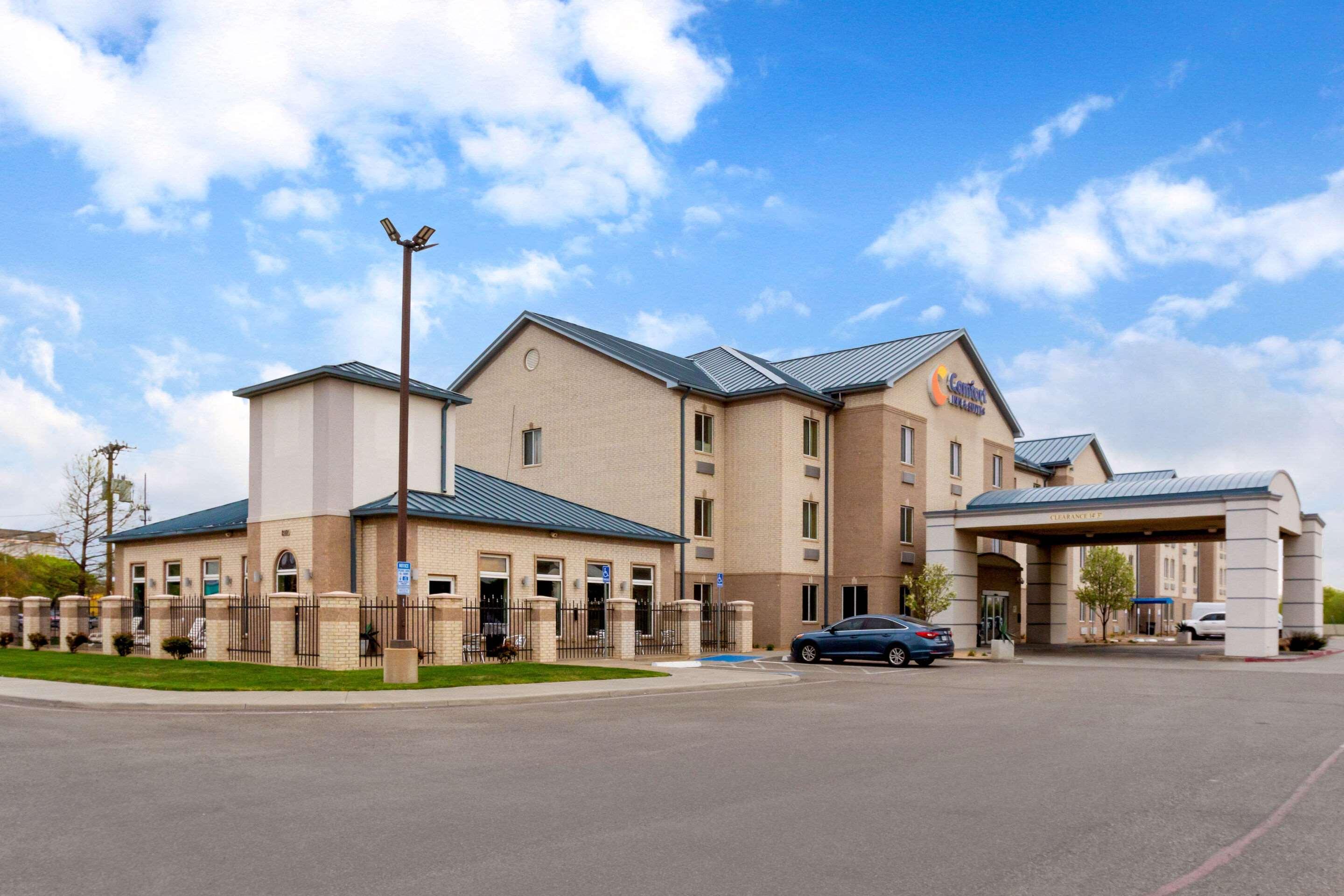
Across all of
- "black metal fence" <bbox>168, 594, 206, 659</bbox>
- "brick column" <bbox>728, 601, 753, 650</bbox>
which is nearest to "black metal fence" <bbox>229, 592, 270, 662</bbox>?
"black metal fence" <bbox>168, 594, 206, 659</bbox>

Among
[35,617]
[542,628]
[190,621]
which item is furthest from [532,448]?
[35,617]

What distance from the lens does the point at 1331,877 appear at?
7355mm

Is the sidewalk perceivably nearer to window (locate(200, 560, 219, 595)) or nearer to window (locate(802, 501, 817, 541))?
window (locate(200, 560, 219, 595))

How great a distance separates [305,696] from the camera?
1902 centimetres

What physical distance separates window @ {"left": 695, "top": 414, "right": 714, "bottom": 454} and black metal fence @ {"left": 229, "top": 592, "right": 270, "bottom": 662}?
1722cm

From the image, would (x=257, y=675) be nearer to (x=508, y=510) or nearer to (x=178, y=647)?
(x=178, y=647)

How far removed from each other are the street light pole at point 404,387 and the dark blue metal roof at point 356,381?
5.55m

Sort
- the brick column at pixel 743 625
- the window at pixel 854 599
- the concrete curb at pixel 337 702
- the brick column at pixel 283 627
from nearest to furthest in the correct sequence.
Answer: the concrete curb at pixel 337 702, the brick column at pixel 283 627, the brick column at pixel 743 625, the window at pixel 854 599

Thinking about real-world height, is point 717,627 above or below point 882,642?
below

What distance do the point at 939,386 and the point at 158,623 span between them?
30365 mm

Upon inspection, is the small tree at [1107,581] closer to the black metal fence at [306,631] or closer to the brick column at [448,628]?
the brick column at [448,628]

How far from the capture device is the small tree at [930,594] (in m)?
40.4

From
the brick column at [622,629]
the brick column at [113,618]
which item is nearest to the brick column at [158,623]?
the brick column at [113,618]

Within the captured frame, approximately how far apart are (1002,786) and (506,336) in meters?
36.8
